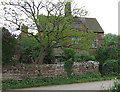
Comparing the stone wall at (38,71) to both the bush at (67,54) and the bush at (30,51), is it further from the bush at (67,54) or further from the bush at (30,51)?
the bush at (67,54)

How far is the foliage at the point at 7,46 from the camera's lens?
9.64m

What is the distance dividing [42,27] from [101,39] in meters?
18.4

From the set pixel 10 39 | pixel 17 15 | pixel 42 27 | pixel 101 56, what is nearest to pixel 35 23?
pixel 42 27

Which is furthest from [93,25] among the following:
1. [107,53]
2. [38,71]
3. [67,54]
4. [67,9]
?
[38,71]

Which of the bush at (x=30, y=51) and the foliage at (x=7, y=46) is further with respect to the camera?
the bush at (x=30, y=51)

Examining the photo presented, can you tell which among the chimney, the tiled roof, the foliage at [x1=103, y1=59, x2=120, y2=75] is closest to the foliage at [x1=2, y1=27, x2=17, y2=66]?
the chimney

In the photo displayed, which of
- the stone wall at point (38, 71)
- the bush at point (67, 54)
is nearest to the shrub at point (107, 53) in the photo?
the bush at point (67, 54)

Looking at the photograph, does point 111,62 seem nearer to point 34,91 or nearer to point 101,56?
point 101,56

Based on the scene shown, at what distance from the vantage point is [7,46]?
9773mm

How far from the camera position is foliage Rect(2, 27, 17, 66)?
964cm

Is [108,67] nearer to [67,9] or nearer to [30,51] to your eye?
[67,9]

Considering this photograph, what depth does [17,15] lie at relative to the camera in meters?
11.1

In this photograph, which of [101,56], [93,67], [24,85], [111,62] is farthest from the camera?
[101,56]

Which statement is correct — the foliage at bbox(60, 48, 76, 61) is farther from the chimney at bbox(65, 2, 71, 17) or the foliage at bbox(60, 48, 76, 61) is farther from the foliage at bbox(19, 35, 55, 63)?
the chimney at bbox(65, 2, 71, 17)
